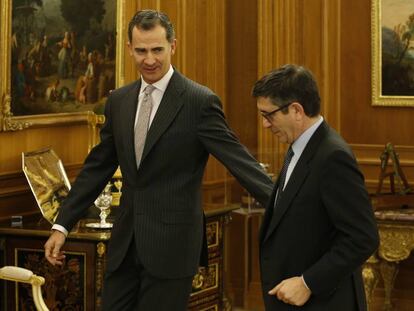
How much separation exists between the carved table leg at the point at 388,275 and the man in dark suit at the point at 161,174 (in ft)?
11.4

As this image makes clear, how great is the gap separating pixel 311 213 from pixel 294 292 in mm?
254

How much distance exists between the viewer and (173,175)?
174 inches

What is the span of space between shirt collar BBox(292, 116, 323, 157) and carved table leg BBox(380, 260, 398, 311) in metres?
4.53

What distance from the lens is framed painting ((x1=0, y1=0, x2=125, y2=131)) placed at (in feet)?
19.8

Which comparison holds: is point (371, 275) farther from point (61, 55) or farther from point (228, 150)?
point (228, 150)

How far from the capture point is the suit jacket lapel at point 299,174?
3.33m

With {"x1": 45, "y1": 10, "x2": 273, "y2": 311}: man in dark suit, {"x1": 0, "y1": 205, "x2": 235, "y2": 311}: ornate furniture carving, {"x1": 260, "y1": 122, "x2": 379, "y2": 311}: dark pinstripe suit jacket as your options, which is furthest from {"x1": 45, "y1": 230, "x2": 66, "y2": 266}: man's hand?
{"x1": 260, "y1": 122, "x2": 379, "y2": 311}: dark pinstripe suit jacket

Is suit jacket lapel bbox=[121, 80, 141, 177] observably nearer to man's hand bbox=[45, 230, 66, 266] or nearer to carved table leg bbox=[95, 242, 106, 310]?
man's hand bbox=[45, 230, 66, 266]

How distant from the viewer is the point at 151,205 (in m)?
4.41

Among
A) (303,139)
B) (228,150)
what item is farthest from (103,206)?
(303,139)

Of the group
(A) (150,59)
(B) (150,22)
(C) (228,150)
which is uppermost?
(B) (150,22)

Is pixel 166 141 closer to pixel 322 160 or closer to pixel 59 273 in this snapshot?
pixel 322 160

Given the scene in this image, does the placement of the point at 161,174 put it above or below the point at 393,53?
below

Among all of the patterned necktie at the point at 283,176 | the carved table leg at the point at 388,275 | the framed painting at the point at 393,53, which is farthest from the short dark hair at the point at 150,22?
the framed painting at the point at 393,53
